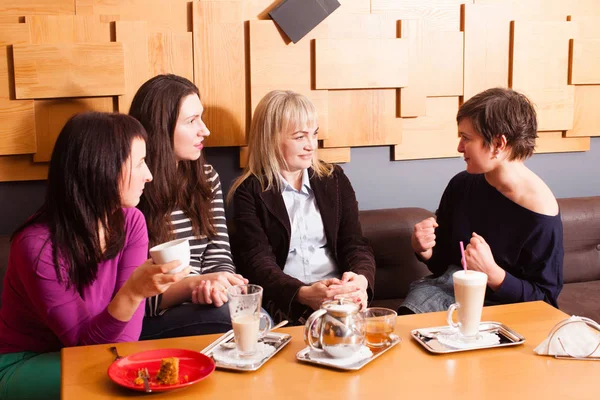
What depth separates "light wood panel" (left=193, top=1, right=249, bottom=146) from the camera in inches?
100

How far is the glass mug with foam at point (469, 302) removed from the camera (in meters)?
1.52

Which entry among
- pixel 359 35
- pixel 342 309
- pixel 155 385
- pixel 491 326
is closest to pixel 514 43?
pixel 359 35

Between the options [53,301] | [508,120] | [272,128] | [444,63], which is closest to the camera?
[53,301]

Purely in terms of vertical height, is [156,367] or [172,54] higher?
[172,54]

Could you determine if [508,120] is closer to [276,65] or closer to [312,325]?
[276,65]

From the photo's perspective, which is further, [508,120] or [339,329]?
[508,120]

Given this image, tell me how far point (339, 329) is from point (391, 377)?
141 millimetres

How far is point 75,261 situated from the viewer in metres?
1.67

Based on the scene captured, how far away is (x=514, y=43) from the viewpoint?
2896 mm

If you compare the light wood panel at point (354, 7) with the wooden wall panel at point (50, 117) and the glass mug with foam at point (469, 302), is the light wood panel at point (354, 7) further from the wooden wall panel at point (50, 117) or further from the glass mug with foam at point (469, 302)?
the glass mug with foam at point (469, 302)

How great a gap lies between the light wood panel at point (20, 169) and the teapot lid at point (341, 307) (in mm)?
1429

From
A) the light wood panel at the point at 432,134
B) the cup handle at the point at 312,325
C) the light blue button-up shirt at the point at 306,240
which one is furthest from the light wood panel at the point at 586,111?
the cup handle at the point at 312,325

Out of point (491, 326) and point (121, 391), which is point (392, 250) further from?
point (121, 391)

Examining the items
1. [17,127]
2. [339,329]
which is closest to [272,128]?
[17,127]
